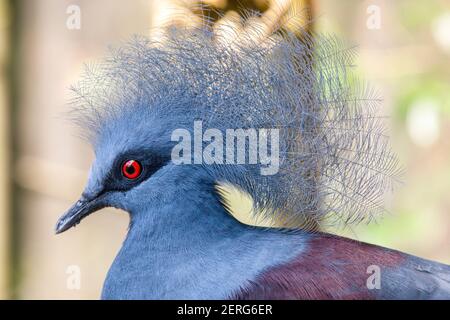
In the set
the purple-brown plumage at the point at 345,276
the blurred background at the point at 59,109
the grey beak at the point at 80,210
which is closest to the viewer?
the purple-brown plumage at the point at 345,276

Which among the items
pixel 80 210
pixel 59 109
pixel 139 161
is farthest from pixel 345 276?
pixel 59 109

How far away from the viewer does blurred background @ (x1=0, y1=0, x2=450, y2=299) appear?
13.2 feet

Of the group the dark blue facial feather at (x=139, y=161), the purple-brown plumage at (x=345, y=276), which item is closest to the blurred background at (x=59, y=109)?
the purple-brown plumage at (x=345, y=276)

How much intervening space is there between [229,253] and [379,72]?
2586 millimetres

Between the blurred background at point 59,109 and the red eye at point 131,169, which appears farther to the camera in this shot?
the blurred background at point 59,109

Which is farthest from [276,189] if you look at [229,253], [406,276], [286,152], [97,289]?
[97,289]

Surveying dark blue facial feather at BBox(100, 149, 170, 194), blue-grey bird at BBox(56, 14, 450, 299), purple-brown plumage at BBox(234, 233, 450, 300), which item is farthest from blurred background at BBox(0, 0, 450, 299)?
dark blue facial feather at BBox(100, 149, 170, 194)

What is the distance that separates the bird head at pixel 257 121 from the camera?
2.15m

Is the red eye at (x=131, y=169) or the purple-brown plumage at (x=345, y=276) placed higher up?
the red eye at (x=131, y=169)

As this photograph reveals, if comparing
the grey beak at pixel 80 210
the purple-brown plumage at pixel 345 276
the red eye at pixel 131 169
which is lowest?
the purple-brown plumage at pixel 345 276

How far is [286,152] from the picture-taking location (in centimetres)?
214

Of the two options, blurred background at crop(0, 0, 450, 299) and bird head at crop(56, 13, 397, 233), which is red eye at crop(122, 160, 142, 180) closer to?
bird head at crop(56, 13, 397, 233)

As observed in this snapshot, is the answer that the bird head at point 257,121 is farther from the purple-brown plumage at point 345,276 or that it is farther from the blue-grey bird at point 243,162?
the purple-brown plumage at point 345,276

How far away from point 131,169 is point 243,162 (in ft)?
1.26
